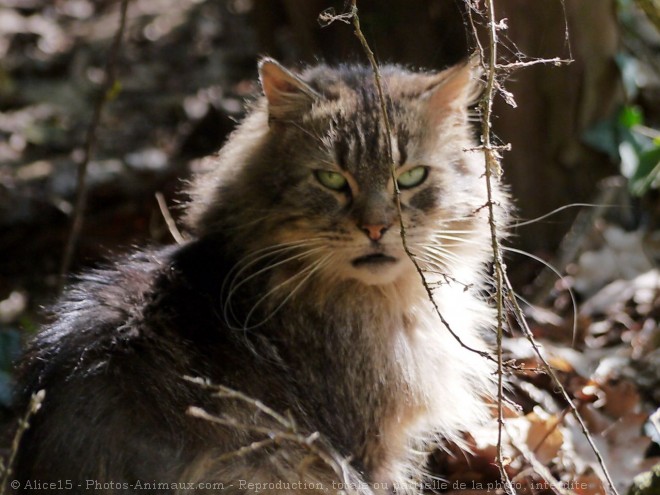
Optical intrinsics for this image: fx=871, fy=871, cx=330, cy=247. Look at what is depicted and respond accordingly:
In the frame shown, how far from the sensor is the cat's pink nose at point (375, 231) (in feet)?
10.5

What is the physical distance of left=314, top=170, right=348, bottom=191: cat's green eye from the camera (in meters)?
3.36

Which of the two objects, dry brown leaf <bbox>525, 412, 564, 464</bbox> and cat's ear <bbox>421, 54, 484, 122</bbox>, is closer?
cat's ear <bbox>421, 54, 484, 122</bbox>

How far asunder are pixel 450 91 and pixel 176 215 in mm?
2660

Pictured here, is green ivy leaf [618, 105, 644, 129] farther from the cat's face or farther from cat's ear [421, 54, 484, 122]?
the cat's face

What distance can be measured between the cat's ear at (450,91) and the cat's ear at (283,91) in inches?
18.6

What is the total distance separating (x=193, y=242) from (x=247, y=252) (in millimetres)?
295

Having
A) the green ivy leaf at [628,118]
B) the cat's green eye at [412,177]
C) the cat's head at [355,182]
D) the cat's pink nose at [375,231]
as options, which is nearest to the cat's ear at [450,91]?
the cat's head at [355,182]

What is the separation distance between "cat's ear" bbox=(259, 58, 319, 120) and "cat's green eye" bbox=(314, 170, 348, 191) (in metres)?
0.30

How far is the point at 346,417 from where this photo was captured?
3359 mm

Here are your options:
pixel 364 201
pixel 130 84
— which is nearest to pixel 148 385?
pixel 364 201

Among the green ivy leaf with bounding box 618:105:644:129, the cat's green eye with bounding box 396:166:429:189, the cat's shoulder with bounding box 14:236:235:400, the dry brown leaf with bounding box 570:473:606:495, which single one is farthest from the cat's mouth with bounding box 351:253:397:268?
the green ivy leaf with bounding box 618:105:644:129

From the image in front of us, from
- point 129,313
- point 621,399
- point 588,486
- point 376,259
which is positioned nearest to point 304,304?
point 376,259

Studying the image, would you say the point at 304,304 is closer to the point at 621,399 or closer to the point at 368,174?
the point at 368,174

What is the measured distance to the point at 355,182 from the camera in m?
3.32
